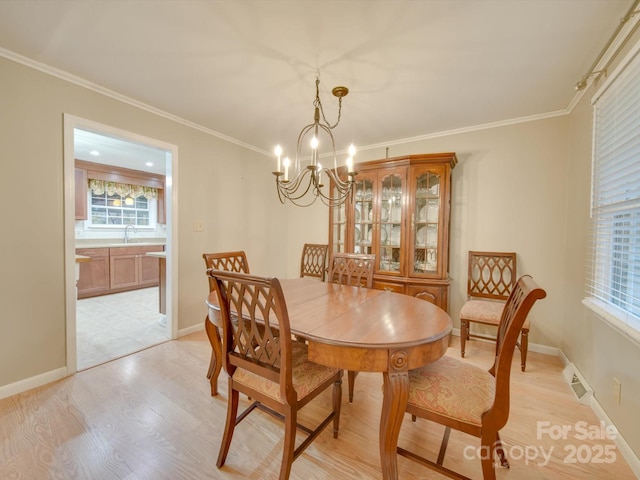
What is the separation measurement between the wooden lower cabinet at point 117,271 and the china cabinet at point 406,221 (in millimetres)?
3297

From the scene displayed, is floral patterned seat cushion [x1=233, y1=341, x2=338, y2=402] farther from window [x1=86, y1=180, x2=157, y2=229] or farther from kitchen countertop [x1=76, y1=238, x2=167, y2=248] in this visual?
window [x1=86, y1=180, x2=157, y2=229]

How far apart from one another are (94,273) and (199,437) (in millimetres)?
4332

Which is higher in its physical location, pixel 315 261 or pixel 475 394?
pixel 315 261

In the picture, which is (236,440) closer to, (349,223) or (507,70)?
(349,223)

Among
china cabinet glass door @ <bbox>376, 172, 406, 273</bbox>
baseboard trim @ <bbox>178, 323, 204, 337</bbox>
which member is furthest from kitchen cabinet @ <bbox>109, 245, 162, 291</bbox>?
china cabinet glass door @ <bbox>376, 172, 406, 273</bbox>

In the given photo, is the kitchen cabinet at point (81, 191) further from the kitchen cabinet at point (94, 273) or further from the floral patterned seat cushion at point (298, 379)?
the floral patterned seat cushion at point (298, 379)

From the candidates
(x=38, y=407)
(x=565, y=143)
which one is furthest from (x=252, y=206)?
(x=565, y=143)

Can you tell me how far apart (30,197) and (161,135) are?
1184mm

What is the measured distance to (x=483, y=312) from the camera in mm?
2404

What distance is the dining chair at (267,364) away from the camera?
1105 millimetres

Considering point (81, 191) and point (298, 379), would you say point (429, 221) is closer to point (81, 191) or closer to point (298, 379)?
point (298, 379)

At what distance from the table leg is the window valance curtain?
5.99 meters

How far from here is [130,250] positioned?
496cm

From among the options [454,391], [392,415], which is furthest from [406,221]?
[392,415]
